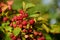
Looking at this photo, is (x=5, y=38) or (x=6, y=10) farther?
(x=6, y=10)

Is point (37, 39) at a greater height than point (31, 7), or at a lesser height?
lesser

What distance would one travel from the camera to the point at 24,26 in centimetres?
117

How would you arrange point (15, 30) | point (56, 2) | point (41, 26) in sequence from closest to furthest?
1. point (15, 30)
2. point (41, 26)
3. point (56, 2)

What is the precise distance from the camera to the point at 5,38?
116 centimetres

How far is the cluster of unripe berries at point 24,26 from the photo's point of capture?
1.15 metres

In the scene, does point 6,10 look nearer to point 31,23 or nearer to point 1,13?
point 1,13

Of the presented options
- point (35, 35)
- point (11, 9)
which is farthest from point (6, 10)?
point (35, 35)

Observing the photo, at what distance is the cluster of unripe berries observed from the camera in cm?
115

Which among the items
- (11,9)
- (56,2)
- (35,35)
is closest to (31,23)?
(35,35)

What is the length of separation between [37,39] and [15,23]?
0.16 m

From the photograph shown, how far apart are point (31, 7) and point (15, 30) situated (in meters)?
0.24

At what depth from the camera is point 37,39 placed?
1.19 metres

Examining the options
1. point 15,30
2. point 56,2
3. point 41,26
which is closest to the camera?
point 15,30

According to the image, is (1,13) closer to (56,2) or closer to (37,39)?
(37,39)
